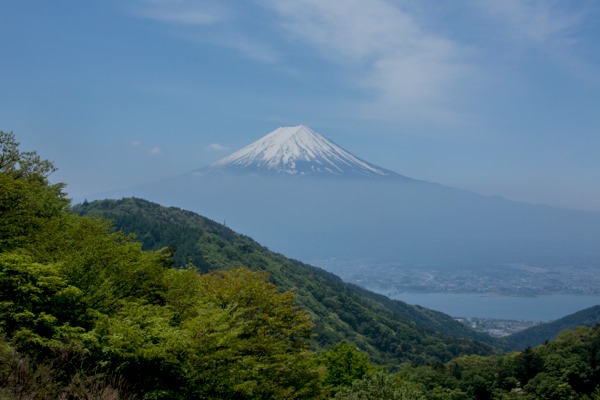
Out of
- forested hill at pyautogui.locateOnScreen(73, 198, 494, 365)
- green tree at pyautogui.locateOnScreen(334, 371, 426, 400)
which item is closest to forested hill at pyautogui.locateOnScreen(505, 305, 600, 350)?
forested hill at pyautogui.locateOnScreen(73, 198, 494, 365)

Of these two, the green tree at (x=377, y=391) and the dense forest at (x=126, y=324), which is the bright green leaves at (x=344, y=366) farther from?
the green tree at (x=377, y=391)

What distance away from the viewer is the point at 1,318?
1070 centimetres

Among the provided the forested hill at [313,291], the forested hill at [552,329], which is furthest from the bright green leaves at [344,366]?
the forested hill at [552,329]

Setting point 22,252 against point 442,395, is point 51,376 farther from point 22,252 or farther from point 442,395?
point 442,395

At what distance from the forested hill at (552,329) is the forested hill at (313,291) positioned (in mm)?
23853

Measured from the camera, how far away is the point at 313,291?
309ft

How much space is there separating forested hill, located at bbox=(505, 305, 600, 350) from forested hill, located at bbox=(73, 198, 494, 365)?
939 inches

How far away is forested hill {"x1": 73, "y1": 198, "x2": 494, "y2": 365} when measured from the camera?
76250 millimetres

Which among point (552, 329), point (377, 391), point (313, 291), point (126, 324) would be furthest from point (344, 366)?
point (552, 329)

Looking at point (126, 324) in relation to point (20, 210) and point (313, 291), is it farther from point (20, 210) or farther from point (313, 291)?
point (313, 291)

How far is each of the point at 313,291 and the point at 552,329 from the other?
61333 millimetres

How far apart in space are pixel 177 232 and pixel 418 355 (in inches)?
1918

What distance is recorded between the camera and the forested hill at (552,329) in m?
106

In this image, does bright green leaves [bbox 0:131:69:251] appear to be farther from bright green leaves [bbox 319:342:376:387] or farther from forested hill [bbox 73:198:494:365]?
forested hill [bbox 73:198:494:365]
